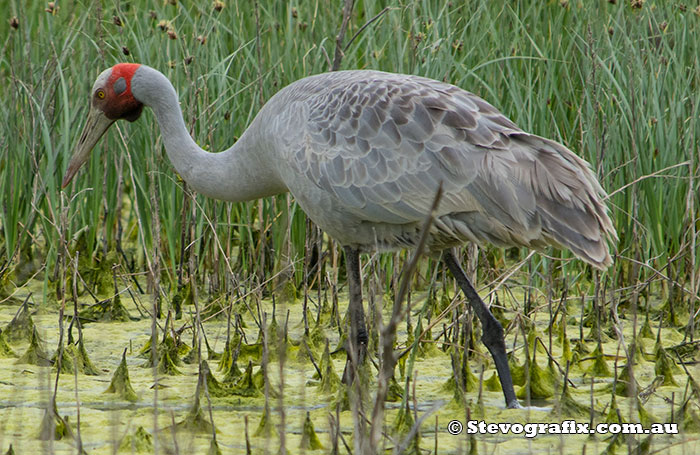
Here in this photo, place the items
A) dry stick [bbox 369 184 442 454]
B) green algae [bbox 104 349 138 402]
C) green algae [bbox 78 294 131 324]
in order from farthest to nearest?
green algae [bbox 78 294 131 324]
green algae [bbox 104 349 138 402]
dry stick [bbox 369 184 442 454]

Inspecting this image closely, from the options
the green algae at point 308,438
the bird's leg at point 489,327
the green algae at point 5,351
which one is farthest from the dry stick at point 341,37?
the green algae at point 308,438

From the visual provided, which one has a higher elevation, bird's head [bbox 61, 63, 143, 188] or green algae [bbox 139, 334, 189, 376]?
bird's head [bbox 61, 63, 143, 188]

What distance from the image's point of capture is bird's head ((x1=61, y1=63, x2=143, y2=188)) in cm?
516

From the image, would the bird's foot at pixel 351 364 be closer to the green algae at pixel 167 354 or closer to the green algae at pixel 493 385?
the green algae at pixel 493 385

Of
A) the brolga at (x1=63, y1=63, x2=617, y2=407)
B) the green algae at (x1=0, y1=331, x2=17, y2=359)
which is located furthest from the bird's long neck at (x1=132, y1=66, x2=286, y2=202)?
the green algae at (x1=0, y1=331, x2=17, y2=359)

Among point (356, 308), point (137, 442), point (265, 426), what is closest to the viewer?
point (137, 442)

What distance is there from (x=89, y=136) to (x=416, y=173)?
1848 millimetres

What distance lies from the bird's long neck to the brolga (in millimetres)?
12

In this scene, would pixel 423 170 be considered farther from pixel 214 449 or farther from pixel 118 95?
pixel 118 95

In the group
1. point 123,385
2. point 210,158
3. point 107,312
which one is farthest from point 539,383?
point 107,312

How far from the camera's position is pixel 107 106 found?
17.1 feet

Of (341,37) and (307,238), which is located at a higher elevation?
(341,37)

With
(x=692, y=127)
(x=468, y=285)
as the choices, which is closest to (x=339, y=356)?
(x=468, y=285)

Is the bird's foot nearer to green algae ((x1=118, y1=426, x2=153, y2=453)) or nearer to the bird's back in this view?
the bird's back
